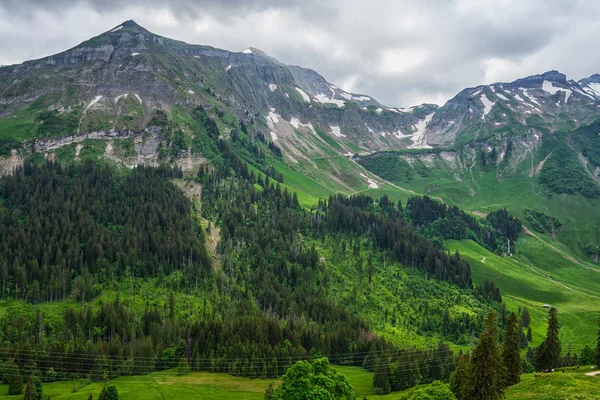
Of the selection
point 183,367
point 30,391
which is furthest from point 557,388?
point 30,391

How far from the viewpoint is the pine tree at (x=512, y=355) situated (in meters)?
78.9

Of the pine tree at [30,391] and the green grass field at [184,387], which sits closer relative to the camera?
the pine tree at [30,391]

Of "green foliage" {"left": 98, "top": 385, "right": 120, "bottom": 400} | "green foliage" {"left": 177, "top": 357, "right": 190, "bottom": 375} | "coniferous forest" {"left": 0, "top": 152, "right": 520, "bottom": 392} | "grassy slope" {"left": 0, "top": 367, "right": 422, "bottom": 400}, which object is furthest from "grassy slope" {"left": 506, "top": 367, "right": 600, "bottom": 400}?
"green foliage" {"left": 177, "top": 357, "right": 190, "bottom": 375}

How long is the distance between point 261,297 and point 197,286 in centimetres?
2643

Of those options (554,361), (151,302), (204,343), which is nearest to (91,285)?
(151,302)

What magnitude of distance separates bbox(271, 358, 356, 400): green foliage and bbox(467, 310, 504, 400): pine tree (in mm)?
24721

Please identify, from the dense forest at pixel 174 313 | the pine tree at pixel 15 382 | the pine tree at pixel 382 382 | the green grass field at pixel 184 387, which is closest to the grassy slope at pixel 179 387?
the green grass field at pixel 184 387

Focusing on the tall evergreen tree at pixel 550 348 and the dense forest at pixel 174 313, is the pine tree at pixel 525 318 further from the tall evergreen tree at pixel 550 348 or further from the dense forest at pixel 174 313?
the tall evergreen tree at pixel 550 348

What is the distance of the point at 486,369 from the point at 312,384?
29187 millimetres

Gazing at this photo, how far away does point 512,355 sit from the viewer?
79.8 metres

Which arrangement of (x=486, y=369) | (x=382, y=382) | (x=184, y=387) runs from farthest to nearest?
(x=382, y=382) < (x=184, y=387) < (x=486, y=369)

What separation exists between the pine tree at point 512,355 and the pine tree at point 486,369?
1761 cm

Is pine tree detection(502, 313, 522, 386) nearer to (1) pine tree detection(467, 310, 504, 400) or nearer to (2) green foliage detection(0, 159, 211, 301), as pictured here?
(1) pine tree detection(467, 310, 504, 400)

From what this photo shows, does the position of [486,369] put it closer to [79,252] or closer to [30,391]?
[30,391]
